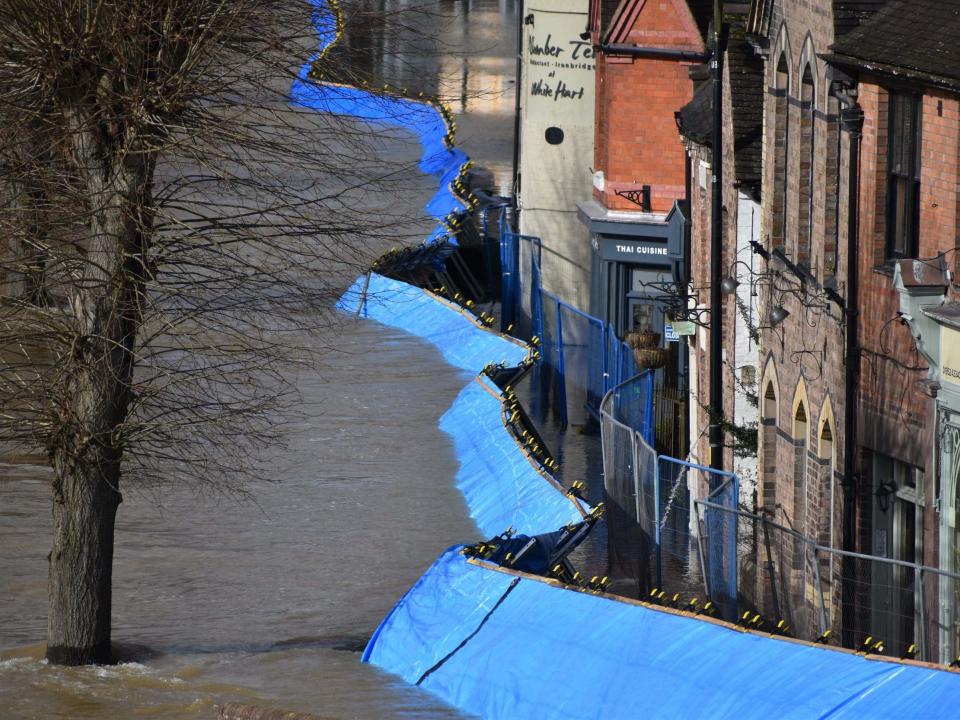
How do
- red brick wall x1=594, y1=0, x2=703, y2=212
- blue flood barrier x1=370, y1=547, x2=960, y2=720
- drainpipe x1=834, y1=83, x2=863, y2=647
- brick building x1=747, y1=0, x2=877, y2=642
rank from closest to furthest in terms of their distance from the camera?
1. blue flood barrier x1=370, y1=547, x2=960, y2=720
2. drainpipe x1=834, y1=83, x2=863, y2=647
3. brick building x1=747, y1=0, x2=877, y2=642
4. red brick wall x1=594, y1=0, x2=703, y2=212

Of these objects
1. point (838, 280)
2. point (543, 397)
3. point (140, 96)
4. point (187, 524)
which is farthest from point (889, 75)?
point (543, 397)

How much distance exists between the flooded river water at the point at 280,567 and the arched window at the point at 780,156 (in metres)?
4.17

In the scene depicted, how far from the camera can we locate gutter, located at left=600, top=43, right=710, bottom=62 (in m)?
35.8

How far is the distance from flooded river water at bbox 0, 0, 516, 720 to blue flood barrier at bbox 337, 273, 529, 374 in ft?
2.40

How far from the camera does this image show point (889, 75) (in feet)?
59.3

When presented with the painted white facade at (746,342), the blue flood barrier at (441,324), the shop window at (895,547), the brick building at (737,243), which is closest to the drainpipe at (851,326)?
the shop window at (895,547)

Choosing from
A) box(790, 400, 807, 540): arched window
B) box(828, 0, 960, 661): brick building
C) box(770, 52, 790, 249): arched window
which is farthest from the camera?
box(770, 52, 790, 249): arched window

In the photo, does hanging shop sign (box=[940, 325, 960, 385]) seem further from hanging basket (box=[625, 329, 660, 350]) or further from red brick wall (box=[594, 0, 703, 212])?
red brick wall (box=[594, 0, 703, 212])

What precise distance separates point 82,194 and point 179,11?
5.84ft

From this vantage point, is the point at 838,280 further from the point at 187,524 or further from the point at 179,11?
the point at 187,524

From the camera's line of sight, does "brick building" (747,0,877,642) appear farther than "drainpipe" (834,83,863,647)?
Yes

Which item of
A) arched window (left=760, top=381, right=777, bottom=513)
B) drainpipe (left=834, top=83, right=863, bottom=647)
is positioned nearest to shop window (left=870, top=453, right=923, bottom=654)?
drainpipe (left=834, top=83, right=863, bottom=647)

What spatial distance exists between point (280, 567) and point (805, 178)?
318 inches

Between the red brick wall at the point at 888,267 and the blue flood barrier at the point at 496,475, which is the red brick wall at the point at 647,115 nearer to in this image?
the blue flood barrier at the point at 496,475
